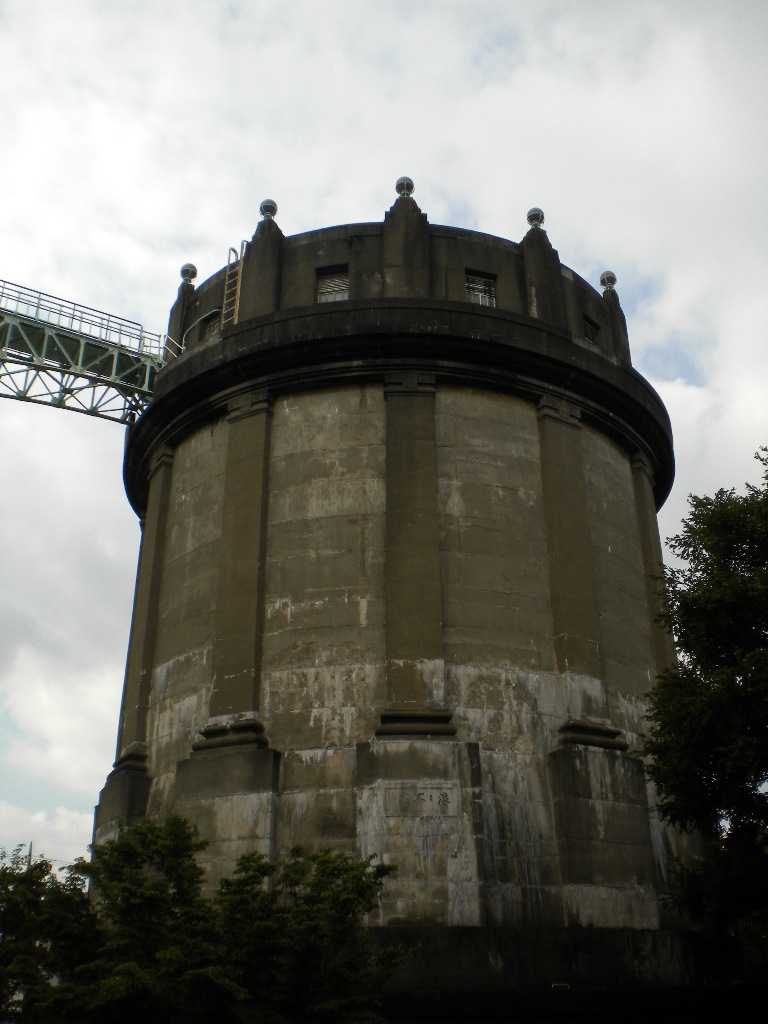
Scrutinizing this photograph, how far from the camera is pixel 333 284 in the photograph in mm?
25875

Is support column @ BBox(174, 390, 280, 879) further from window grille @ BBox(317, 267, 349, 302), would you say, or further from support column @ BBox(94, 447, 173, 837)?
window grille @ BBox(317, 267, 349, 302)

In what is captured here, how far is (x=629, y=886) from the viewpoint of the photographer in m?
19.8

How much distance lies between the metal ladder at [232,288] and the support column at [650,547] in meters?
11.4

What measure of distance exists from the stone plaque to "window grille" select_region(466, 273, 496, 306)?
12746mm

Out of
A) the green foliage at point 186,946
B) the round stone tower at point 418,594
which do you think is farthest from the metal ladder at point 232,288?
the green foliage at point 186,946

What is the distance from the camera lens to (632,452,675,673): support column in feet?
82.1

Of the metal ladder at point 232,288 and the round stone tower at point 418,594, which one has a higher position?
the metal ladder at point 232,288

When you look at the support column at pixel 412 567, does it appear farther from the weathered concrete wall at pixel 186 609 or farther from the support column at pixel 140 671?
the support column at pixel 140 671

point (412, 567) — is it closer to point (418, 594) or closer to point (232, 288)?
point (418, 594)

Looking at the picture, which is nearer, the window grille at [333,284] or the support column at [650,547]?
the support column at [650,547]

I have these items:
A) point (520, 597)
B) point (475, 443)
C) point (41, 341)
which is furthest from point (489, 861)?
point (41, 341)

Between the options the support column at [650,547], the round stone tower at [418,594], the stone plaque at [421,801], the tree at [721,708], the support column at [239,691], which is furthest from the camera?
→ the support column at [650,547]

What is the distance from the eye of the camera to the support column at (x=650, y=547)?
25.0m

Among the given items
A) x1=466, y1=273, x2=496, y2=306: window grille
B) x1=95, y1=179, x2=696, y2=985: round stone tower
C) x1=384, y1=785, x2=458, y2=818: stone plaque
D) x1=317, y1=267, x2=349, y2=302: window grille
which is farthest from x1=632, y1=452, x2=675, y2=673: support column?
x1=317, y1=267, x2=349, y2=302: window grille
